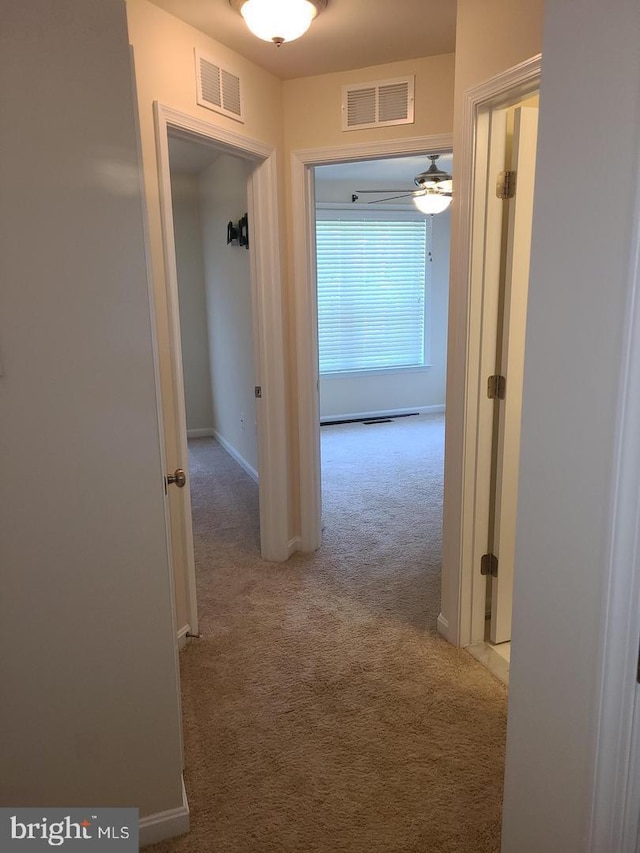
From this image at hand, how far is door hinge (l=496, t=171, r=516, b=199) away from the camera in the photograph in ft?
7.38

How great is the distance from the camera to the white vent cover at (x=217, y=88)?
2.54 metres

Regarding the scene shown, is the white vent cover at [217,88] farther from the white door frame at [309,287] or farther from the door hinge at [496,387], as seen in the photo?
the door hinge at [496,387]

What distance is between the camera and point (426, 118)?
287cm

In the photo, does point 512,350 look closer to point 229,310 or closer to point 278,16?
point 278,16

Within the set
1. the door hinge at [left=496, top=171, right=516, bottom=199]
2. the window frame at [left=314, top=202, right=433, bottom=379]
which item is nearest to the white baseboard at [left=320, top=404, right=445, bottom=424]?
the window frame at [left=314, top=202, right=433, bottom=379]

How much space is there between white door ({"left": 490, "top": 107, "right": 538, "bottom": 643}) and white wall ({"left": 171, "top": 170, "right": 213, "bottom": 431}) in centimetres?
409

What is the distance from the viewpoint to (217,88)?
264 centimetres

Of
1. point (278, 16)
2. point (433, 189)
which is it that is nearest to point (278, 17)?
point (278, 16)

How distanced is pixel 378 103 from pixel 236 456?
325 centimetres

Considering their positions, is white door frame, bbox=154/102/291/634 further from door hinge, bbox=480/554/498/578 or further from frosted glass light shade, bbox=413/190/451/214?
frosted glass light shade, bbox=413/190/451/214

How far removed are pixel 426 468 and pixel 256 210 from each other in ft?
9.14

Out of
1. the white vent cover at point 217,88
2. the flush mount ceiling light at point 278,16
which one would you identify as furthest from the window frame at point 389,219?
the flush mount ceiling light at point 278,16

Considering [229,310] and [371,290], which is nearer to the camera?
[229,310]

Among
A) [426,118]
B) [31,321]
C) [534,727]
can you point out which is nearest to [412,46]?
[426,118]
